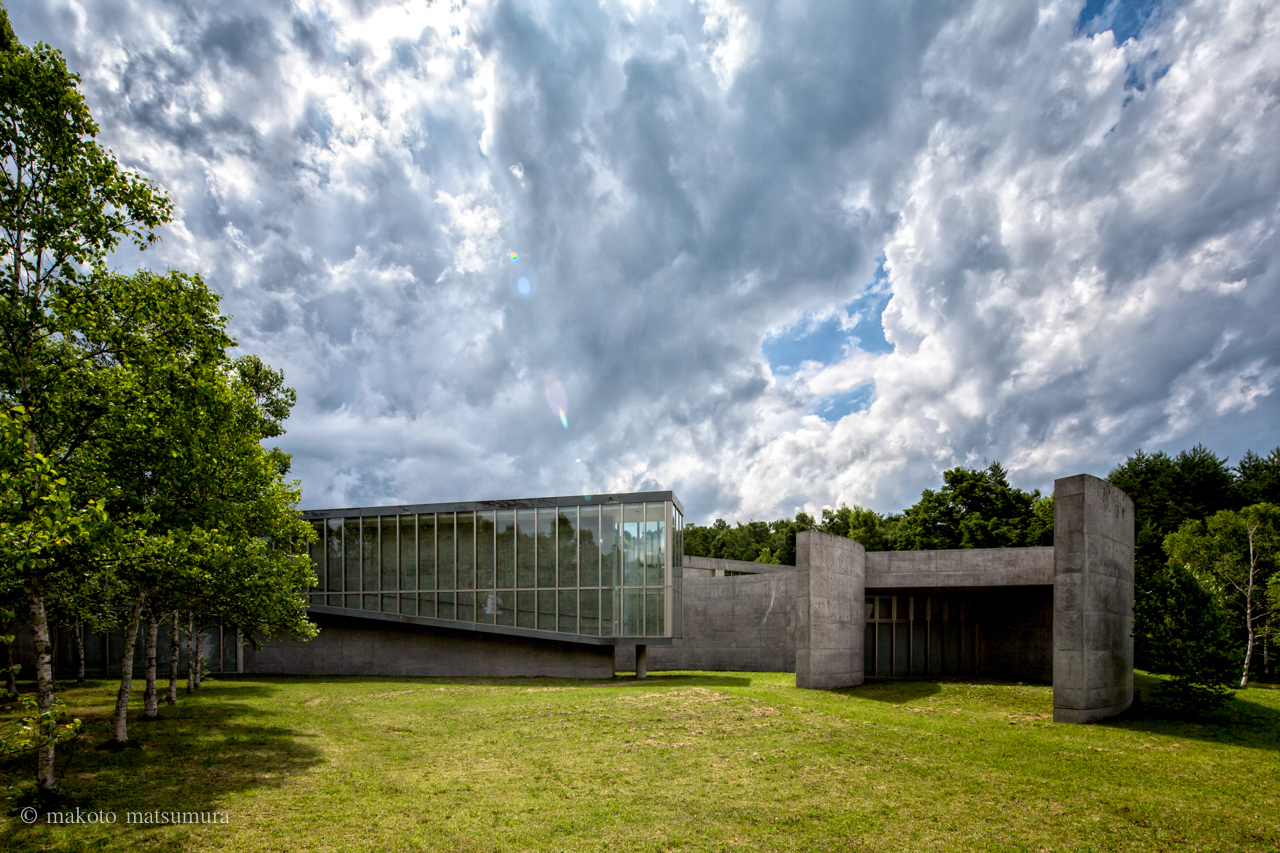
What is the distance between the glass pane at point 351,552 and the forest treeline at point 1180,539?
32.3m

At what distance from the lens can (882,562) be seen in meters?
28.4

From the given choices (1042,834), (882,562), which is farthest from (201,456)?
(882,562)

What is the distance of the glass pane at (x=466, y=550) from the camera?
107ft

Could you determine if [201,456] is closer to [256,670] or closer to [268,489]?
[268,489]

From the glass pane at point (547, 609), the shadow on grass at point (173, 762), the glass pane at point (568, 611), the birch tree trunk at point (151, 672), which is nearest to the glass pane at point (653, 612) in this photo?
the glass pane at point (568, 611)

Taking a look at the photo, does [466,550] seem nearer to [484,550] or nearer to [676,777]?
[484,550]

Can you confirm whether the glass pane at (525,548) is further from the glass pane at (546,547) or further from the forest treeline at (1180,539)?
the forest treeline at (1180,539)

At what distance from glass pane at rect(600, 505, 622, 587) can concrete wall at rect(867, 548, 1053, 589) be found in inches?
425

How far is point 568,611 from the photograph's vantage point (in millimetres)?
31078

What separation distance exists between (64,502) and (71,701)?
59.6 feet

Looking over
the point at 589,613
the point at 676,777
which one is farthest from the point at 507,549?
the point at 676,777

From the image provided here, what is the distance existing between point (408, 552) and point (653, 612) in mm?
12563

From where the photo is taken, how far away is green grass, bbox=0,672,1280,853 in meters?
10.0

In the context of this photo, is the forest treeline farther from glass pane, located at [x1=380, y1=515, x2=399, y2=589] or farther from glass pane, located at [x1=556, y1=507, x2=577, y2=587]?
glass pane, located at [x1=380, y1=515, x2=399, y2=589]
